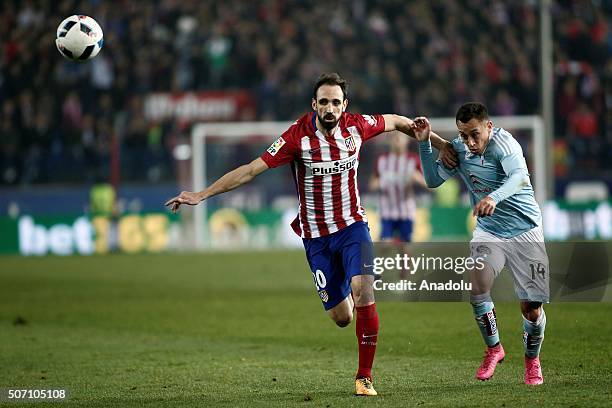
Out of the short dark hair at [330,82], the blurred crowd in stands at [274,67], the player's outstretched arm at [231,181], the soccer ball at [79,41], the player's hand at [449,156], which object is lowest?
the player's outstretched arm at [231,181]

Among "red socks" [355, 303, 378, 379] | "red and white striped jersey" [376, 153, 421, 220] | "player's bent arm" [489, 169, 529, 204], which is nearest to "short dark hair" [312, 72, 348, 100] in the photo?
"player's bent arm" [489, 169, 529, 204]

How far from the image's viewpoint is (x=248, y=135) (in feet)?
79.9

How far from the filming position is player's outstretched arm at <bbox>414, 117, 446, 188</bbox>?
24.6 ft

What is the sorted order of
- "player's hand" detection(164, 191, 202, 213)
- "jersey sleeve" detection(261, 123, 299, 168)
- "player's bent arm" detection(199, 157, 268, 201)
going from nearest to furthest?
1. "player's hand" detection(164, 191, 202, 213)
2. "player's bent arm" detection(199, 157, 268, 201)
3. "jersey sleeve" detection(261, 123, 299, 168)

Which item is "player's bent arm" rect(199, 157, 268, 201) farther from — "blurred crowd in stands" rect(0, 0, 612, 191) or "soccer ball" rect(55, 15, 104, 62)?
"blurred crowd in stands" rect(0, 0, 612, 191)

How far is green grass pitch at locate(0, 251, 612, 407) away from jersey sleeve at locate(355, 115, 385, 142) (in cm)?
175

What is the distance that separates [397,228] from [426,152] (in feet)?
25.0

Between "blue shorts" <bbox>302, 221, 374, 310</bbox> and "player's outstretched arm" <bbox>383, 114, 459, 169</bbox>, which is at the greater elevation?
"player's outstretched arm" <bbox>383, 114, 459, 169</bbox>

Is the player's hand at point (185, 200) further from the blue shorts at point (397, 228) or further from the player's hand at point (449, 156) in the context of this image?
the blue shorts at point (397, 228)

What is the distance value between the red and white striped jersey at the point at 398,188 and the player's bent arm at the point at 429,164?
7.28 m

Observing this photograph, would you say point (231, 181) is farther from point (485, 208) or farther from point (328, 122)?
point (485, 208)

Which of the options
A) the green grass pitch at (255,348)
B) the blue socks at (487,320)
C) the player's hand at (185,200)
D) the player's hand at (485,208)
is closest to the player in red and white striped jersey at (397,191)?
the green grass pitch at (255,348)

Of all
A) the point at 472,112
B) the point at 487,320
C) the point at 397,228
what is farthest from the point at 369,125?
the point at 397,228

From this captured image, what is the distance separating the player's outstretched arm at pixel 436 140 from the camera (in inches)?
299
